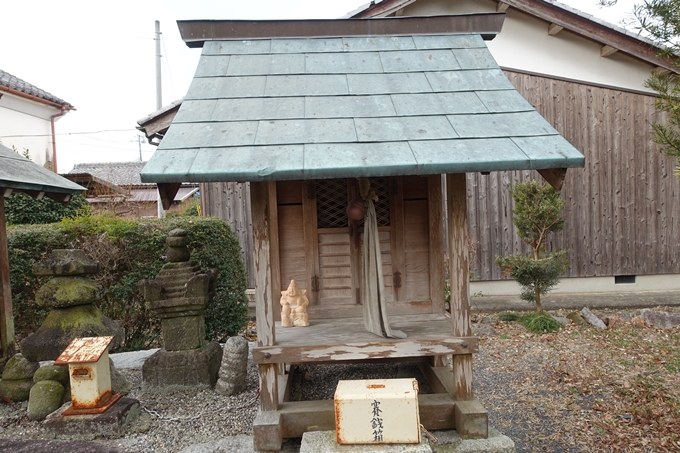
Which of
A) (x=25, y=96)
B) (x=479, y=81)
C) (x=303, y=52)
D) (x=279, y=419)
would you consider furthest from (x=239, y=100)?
(x=25, y=96)

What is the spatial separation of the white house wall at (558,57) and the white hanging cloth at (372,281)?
22.1 feet

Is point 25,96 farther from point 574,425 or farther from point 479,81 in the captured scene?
point 574,425

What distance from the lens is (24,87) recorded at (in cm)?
1415

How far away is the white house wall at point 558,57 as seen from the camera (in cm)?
877

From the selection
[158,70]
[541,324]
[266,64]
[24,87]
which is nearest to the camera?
[266,64]

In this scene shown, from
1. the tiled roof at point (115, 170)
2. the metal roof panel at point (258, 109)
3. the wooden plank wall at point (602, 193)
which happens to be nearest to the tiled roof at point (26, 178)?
the metal roof panel at point (258, 109)

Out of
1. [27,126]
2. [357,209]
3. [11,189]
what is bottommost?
[357,209]

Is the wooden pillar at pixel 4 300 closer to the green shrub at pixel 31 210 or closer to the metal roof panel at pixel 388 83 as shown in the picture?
the green shrub at pixel 31 210

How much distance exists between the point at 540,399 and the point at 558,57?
7.31m

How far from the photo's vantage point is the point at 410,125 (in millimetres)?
3268

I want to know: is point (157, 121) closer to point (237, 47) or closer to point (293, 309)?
point (237, 47)

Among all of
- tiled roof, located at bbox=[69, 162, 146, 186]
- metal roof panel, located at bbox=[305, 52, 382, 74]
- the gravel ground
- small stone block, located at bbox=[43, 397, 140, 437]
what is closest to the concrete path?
the gravel ground

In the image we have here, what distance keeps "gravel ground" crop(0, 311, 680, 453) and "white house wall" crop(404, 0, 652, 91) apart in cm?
544

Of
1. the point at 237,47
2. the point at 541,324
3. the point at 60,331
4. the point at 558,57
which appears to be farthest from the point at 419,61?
the point at 558,57
